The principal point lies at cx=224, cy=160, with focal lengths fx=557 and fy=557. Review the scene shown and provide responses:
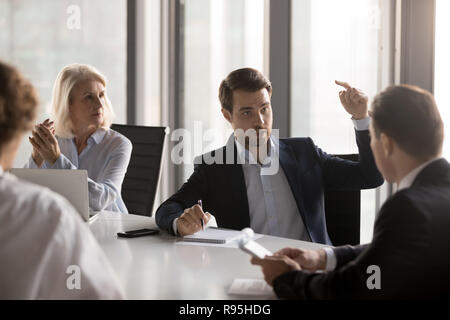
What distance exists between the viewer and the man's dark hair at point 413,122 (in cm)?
130

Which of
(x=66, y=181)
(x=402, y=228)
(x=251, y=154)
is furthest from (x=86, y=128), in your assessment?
(x=402, y=228)

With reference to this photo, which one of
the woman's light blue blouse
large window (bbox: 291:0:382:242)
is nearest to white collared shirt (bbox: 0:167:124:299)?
the woman's light blue blouse

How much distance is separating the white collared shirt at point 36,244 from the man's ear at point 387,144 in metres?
0.74

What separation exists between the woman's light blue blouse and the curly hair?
1.55 metres

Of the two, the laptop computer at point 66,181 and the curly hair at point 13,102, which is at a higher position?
the curly hair at point 13,102

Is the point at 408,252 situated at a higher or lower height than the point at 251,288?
higher

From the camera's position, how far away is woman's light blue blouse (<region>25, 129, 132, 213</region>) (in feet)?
8.77

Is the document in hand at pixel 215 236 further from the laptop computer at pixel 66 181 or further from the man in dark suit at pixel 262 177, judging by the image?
the laptop computer at pixel 66 181

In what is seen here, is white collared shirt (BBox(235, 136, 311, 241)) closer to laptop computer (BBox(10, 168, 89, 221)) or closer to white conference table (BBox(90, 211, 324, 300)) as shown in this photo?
white conference table (BBox(90, 211, 324, 300))

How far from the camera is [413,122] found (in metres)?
1.30

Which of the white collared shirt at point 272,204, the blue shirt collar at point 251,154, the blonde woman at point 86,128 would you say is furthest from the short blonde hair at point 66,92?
the white collared shirt at point 272,204

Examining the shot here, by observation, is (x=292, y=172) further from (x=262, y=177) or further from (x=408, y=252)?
(x=408, y=252)

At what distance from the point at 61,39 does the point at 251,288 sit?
387 cm
